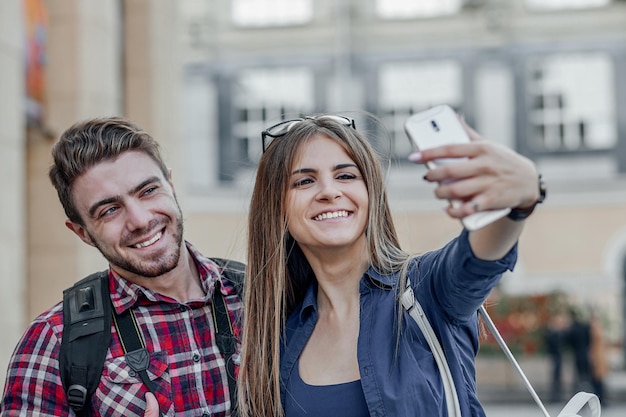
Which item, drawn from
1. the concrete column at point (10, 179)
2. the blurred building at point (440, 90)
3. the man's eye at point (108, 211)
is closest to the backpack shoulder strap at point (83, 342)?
the man's eye at point (108, 211)

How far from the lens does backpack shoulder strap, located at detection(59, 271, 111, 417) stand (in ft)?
10.7

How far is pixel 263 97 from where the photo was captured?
25.8 meters

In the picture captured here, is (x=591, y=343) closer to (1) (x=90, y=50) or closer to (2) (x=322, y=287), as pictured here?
(1) (x=90, y=50)

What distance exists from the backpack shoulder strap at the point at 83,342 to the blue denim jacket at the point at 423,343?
844 millimetres

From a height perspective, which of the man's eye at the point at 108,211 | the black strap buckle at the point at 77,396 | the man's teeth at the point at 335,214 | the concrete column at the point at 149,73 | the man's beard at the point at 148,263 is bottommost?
the black strap buckle at the point at 77,396

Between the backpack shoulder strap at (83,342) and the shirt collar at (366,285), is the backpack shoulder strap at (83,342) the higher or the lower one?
the lower one

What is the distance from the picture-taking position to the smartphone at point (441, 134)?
226 centimetres

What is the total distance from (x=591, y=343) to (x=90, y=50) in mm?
11667

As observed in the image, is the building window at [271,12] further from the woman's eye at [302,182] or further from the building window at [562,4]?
the woman's eye at [302,182]

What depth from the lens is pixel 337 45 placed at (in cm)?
2541

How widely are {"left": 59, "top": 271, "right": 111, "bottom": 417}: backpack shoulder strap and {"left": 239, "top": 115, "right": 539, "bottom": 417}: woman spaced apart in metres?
0.45

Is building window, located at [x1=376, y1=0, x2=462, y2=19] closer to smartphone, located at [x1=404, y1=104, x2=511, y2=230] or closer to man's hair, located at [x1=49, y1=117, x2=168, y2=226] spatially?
man's hair, located at [x1=49, y1=117, x2=168, y2=226]

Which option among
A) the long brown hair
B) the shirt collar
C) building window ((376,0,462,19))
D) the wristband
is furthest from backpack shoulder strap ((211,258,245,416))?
building window ((376,0,462,19))

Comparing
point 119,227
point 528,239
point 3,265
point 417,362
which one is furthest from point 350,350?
point 528,239
